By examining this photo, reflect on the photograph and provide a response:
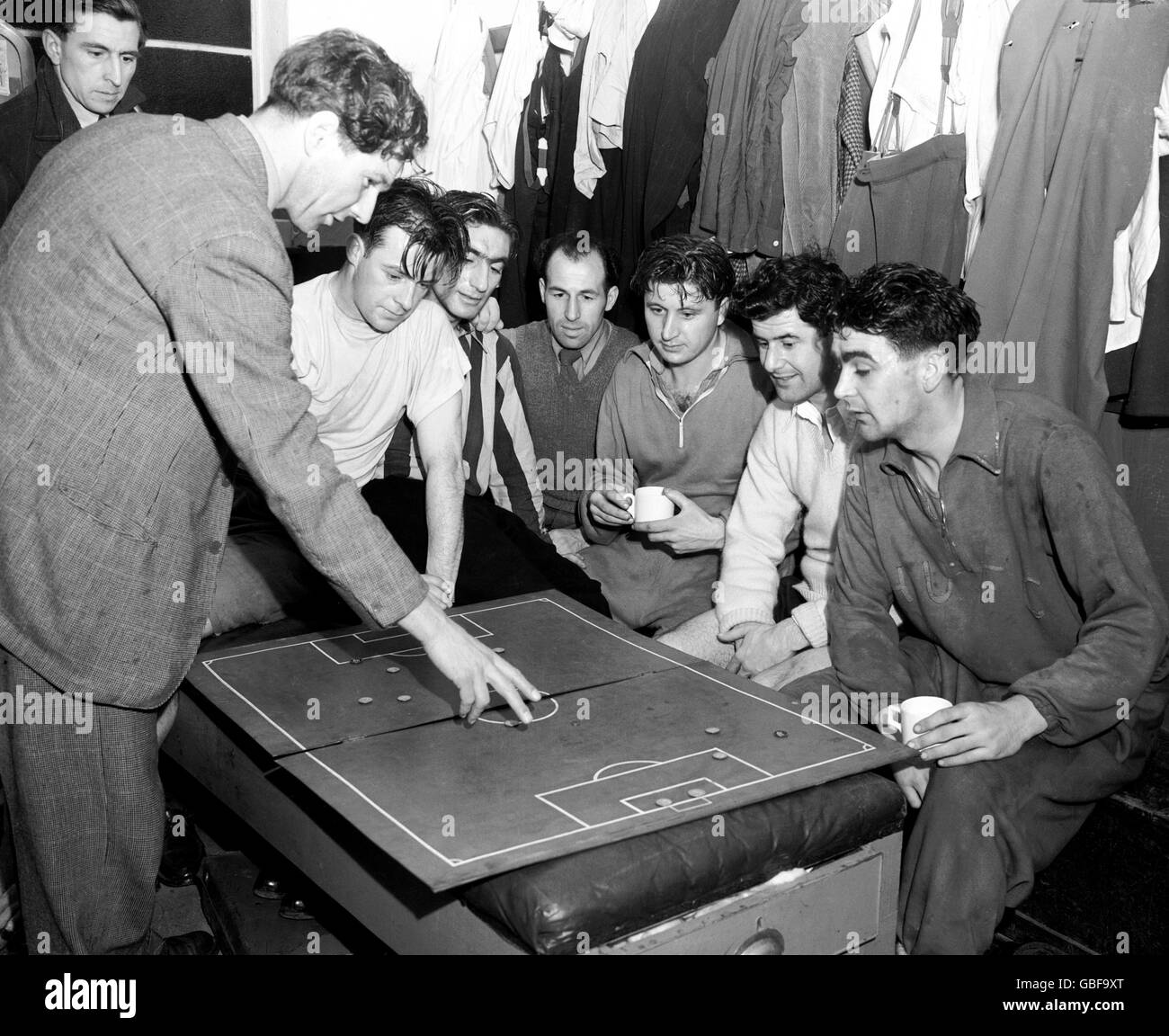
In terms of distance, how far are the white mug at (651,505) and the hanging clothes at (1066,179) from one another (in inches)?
34.6

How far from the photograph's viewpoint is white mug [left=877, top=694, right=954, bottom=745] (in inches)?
82.1

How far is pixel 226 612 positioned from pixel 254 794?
78 cm

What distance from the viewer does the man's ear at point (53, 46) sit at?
10.9 ft

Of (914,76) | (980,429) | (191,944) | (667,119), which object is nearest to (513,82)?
(667,119)

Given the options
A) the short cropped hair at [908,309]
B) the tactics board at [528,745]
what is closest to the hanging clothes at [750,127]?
the short cropped hair at [908,309]

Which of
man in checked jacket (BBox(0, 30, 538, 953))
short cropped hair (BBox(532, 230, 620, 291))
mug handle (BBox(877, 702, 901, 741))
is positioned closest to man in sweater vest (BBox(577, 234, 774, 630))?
short cropped hair (BBox(532, 230, 620, 291))

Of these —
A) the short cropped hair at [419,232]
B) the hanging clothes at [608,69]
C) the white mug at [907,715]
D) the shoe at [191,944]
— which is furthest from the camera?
the hanging clothes at [608,69]

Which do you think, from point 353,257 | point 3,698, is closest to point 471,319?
point 353,257

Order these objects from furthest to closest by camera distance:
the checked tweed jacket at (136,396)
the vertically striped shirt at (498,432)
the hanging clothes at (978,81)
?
the vertically striped shirt at (498,432) < the hanging clothes at (978,81) < the checked tweed jacket at (136,396)

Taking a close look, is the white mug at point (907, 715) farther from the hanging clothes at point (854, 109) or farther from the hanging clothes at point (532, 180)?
the hanging clothes at point (532, 180)

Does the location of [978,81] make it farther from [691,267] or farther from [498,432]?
[498,432]

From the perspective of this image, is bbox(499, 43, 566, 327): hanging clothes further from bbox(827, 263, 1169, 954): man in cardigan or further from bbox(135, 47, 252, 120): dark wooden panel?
bbox(827, 263, 1169, 954): man in cardigan
